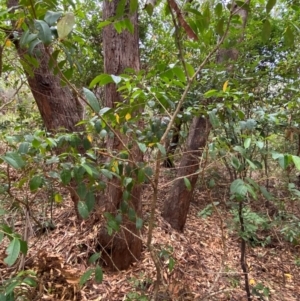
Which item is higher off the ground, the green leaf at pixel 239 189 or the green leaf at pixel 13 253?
the green leaf at pixel 239 189

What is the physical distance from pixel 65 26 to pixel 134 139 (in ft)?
2.44

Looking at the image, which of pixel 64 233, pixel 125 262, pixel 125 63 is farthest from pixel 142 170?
pixel 64 233

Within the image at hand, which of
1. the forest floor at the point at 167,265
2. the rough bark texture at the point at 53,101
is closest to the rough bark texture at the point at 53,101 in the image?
the rough bark texture at the point at 53,101

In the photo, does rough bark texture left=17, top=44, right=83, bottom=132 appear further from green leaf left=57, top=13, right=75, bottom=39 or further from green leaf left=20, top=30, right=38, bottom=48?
green leaf left=57, top=13, right=75, bottom=39

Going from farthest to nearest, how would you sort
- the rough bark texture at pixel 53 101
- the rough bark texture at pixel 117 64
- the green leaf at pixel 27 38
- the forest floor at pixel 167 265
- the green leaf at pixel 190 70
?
the rough bark texture at pixel 53 101 → the rough bark texture at pixel 117 64 → the forest floor at pixel 167 265 → the green leaf at pixel 190 70 → the green leaf at pixel 27 38

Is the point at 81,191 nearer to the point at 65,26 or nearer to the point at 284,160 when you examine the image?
the point at 65,26

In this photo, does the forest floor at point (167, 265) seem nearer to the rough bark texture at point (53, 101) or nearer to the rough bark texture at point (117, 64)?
the rough bark texture at point (117, 64)

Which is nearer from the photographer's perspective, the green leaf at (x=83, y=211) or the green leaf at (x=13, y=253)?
the green leaf at (x=13, y=253)

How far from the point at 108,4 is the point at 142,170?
1.49 metres

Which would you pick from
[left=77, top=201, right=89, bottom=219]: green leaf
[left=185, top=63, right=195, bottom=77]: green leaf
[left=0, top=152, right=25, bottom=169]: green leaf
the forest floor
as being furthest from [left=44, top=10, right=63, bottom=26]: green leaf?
the forest floor

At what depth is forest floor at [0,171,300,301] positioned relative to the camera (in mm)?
1917

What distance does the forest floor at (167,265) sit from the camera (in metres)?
1.92

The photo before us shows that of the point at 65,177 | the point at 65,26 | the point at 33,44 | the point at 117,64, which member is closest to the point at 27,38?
the point at 33,44

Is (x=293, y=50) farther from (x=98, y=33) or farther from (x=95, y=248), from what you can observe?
(x=95, y=248)
